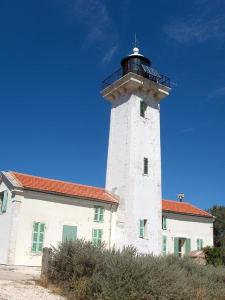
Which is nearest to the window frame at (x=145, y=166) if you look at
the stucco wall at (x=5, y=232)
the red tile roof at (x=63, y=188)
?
the red tile roof at (x=63, y=188)

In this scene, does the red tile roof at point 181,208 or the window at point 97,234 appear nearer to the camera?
the window at point 97,234

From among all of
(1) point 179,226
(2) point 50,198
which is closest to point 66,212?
(2) point 50,198

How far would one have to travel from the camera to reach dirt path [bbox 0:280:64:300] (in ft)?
32.5

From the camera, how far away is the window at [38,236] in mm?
17844

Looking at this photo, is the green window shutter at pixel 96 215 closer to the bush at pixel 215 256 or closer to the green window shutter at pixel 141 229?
the green window shutter at pixel 141 229

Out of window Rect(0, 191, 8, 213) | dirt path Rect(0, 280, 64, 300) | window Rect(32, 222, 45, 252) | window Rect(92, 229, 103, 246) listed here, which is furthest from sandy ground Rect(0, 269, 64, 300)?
window Rect(92, 229, 103, 246)

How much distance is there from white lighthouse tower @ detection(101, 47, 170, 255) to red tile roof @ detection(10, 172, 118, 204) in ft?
3.23

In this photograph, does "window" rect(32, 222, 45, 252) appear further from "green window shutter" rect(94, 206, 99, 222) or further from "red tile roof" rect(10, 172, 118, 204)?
"green window shutter" rect(94, 206, 99, 222)

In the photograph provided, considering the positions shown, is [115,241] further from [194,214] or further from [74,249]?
[74,249]

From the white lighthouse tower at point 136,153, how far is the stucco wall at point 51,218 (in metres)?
1.28

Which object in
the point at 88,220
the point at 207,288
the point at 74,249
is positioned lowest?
the point at 207,288

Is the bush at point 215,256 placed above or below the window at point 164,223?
below

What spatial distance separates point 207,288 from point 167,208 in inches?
497

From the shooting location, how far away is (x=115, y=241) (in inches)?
809
